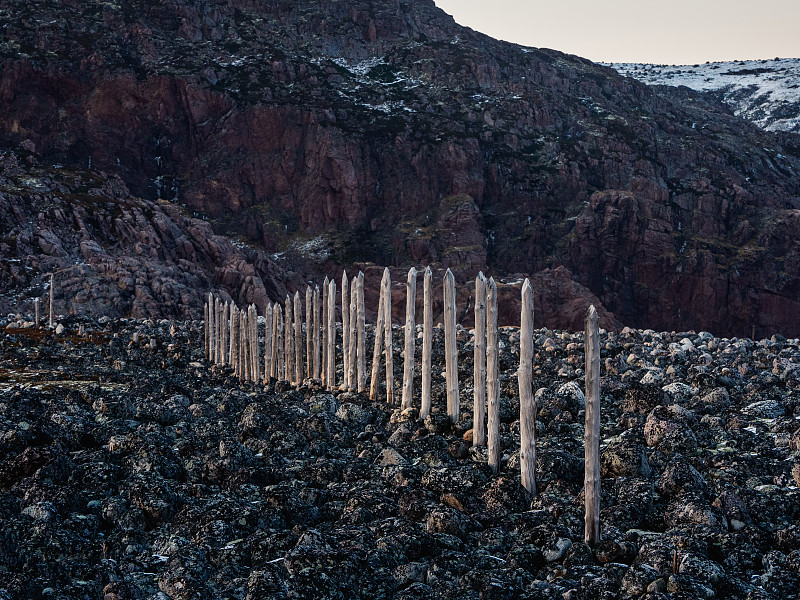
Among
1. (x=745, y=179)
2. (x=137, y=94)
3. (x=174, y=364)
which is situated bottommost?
(x=174, y=364)

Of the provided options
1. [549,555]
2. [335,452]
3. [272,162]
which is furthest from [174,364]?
[272,162]

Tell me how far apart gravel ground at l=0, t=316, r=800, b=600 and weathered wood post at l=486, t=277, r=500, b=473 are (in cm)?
35

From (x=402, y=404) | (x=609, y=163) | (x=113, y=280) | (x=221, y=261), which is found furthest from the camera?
(x=609, y=163)

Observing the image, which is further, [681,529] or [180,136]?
[180,136]

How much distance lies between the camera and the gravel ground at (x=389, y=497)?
26.5ft

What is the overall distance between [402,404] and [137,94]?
8257 cm

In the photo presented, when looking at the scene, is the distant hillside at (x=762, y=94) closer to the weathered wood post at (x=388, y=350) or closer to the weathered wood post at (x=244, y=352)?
the weathered wood post at (x=244, y=352)

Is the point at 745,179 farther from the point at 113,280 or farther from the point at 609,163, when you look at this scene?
the point at 113,280

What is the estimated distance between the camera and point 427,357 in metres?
15.4

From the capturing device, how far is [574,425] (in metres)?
14.6

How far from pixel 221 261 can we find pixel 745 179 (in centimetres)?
6802

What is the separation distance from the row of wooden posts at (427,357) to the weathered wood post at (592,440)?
0.01 m

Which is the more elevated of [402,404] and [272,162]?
[272,162]

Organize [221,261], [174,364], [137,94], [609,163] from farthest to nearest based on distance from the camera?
[609,163]
[137,94]
[221,261]
[174,364]
